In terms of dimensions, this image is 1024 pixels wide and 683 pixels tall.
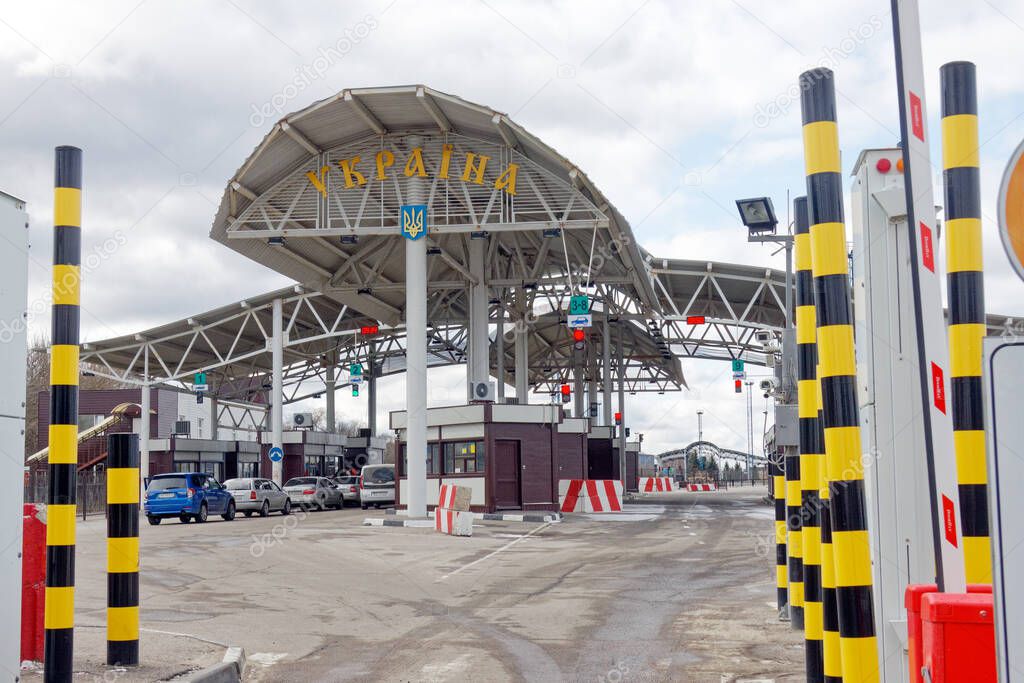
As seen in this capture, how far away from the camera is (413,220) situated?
28.4m

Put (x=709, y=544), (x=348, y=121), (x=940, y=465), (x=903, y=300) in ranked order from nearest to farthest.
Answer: (x=940, y=465)
(x=903, y=300)
(x=709, y=544)
(x=348, y=121)

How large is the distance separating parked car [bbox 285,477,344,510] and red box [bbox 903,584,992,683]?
1548 inches

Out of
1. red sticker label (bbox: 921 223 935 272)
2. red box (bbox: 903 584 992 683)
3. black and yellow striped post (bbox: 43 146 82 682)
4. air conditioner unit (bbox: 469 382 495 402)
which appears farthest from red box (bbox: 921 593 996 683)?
air conditioner unit (bbox: 469 382 495 402)

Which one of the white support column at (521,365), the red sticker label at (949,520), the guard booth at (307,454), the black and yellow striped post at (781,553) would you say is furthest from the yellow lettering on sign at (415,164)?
the red sticker label at (949,520)

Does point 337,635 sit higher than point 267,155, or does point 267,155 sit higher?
point 267,155

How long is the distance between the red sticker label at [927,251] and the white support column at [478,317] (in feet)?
96.5

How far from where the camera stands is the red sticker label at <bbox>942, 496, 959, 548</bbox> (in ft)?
14.4

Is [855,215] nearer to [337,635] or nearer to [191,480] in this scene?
[337,635]

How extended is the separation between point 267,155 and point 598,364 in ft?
135

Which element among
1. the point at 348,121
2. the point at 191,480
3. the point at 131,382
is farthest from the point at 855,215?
the point at 131,382

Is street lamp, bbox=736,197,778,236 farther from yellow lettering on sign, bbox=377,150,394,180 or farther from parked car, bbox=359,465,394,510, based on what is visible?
parked car, bbox=359,465,394,510

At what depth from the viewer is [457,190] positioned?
29.8 m

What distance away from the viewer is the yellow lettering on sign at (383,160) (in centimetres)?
2922

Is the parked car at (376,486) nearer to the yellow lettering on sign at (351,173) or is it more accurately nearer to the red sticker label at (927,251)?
the yellow lettering on sign at (351,173)
